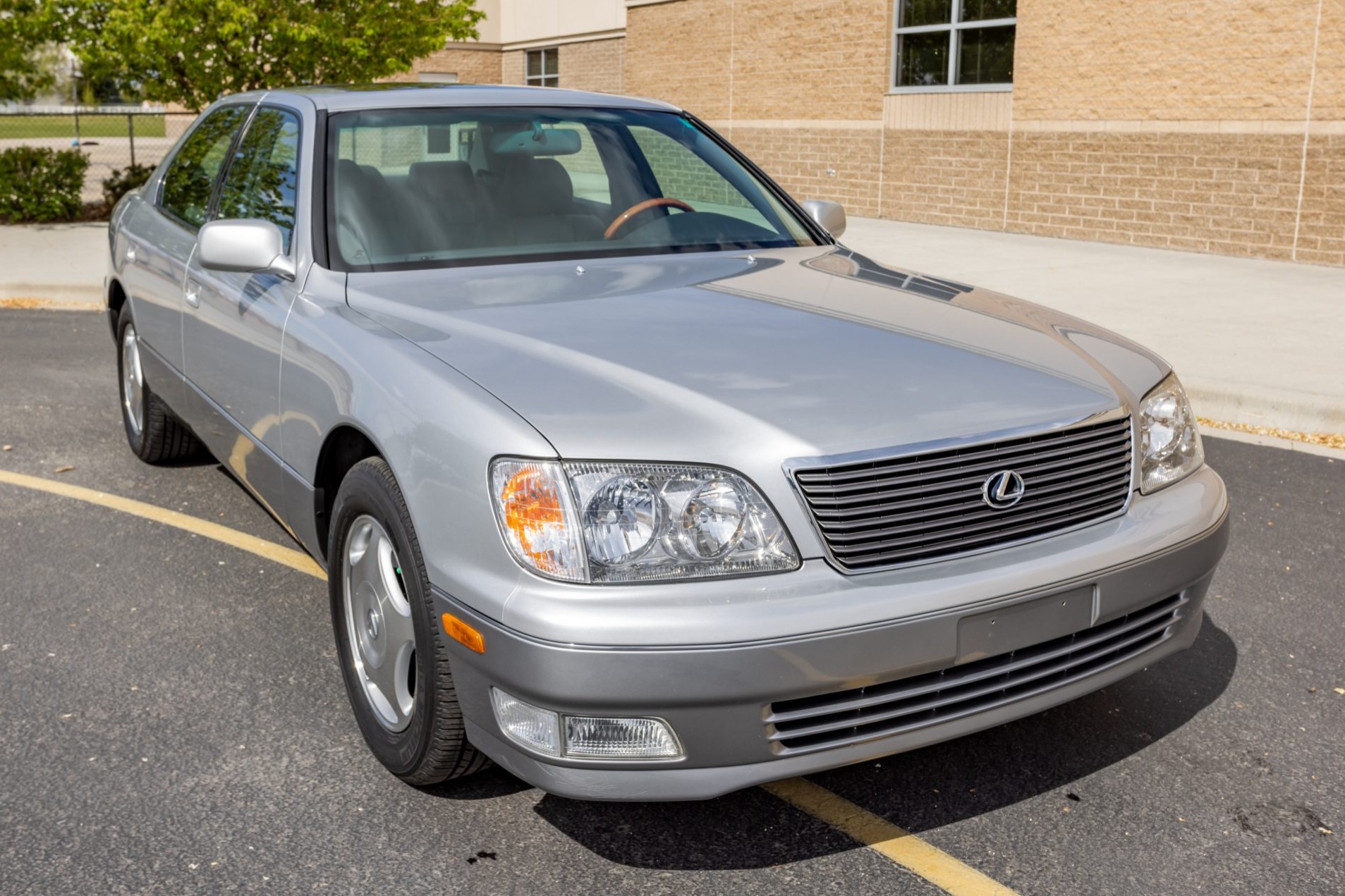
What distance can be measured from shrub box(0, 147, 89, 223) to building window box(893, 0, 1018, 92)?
11052 millimetres

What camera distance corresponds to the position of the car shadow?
3148 millimetres

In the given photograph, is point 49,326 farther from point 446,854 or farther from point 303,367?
point 446,854

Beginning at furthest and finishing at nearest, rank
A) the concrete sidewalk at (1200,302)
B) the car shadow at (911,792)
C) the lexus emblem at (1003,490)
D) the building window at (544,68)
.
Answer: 1. the building window at (544,68)
2. the concrete sidewalk at (1200,302)
3. the car shadow at (911,792)
4. the lexus emblem at (1003,490)

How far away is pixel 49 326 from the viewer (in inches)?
411

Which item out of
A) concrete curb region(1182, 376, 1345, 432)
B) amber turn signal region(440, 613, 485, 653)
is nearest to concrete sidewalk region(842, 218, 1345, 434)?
concrete curb region(1182, 376, 1345, 432)

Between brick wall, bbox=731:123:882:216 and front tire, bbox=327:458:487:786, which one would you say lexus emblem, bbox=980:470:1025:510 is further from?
brick wall, bbox=731:123:882:216

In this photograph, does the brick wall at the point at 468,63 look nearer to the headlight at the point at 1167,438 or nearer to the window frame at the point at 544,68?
the window frame at the point at 544,68

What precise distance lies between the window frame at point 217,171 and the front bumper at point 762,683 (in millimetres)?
2866

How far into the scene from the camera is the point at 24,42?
16.4 m

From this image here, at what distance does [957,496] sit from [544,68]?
95.2ft

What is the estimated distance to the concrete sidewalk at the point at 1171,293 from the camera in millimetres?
7699

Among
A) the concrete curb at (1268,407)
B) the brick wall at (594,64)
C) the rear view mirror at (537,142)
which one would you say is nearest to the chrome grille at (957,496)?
the rear view mirror at (537,142)

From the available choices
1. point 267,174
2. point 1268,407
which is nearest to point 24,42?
point 267,174

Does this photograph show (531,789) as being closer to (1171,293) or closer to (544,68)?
(1171,293)
